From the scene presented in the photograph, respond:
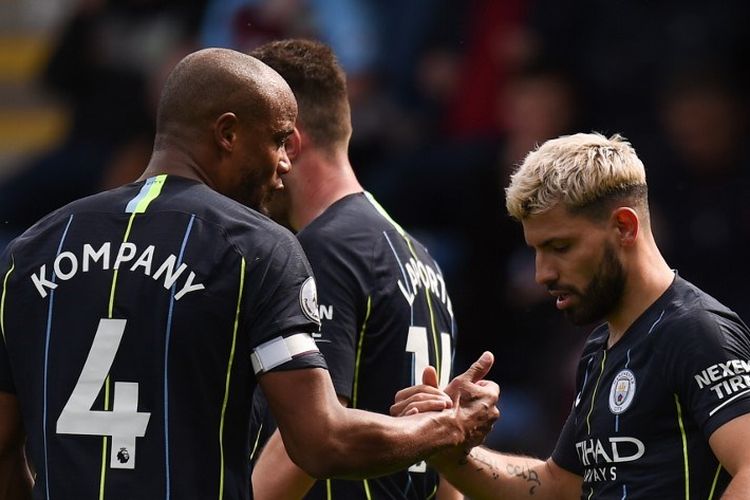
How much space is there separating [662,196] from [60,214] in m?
5.36

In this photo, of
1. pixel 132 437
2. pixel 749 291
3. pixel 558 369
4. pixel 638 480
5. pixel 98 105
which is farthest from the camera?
pixel 98 105

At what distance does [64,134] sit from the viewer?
33.5 ft

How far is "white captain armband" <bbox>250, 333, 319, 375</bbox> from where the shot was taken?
335 cm

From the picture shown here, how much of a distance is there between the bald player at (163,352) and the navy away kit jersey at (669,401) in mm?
610

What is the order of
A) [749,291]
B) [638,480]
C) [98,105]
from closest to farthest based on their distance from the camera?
1. [638,480]
2. [749,291]
3. [98,105]

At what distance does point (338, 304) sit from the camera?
14.3ft

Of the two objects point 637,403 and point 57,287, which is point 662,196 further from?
point 57,287

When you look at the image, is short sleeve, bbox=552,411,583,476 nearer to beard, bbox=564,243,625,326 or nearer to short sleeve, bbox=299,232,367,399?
beard, bbox=564,243,625,326

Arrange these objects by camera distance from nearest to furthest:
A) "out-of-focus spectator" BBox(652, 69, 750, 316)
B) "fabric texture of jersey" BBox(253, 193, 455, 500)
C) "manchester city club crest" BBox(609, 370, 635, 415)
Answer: "manchester city club crest" BBox(609, 370, 635, 415)
"fabric texture of jersey" BBox(253, 193, 455, 500)
"out-of-focus spectator" BBox(652, 69, 750, 316)

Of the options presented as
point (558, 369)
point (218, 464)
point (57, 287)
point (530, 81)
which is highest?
point (530, 81)

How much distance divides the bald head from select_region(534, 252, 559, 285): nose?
908 mm

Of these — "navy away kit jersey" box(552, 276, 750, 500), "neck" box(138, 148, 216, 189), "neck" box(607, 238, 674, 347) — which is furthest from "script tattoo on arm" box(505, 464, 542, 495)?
"neck" box(138, 148, 216, 189)

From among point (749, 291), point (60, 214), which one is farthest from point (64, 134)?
point (60, 214)

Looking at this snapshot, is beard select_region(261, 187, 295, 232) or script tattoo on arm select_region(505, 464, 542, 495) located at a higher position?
beard select_region(261, 187, 295, 232)
